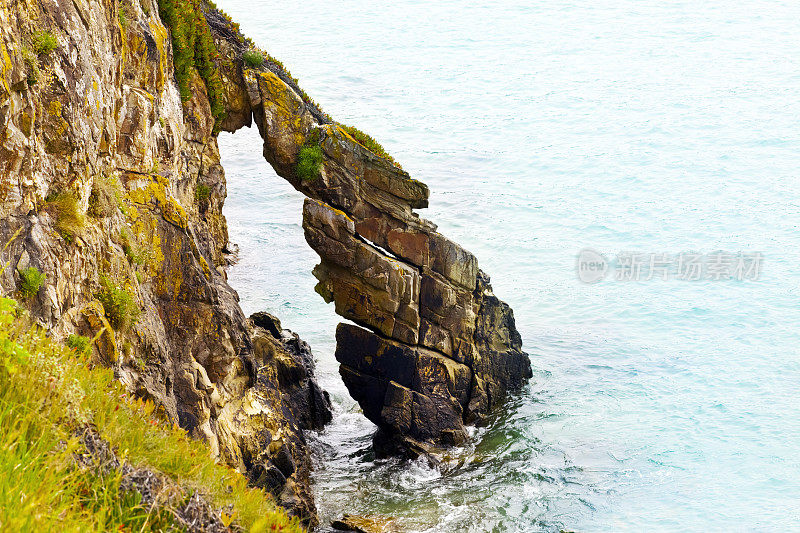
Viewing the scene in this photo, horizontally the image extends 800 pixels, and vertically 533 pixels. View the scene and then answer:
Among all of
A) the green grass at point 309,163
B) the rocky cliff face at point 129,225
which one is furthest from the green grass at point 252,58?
the green grass at point 309,163

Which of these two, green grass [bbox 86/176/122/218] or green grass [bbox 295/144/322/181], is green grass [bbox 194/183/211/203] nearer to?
green grass [bbox 295/144/322/181]

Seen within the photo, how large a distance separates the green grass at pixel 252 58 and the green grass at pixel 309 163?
3175 millimetres

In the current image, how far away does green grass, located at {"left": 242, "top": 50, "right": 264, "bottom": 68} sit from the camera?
22.3m

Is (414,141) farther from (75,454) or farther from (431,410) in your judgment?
(75,454)

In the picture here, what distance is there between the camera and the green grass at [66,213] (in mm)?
10734

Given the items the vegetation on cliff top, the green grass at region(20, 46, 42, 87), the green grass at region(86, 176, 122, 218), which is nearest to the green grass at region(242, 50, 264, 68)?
the vegetation on cliff top

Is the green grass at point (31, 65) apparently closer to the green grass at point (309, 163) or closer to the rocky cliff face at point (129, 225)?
the rocky cliff face at point (129, 225)

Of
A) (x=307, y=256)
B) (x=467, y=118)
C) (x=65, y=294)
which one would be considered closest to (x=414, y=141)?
(x=467, y=118)

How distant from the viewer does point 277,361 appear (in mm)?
23266

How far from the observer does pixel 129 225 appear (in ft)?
45.2

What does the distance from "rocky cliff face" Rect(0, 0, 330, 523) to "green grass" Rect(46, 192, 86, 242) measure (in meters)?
0.02

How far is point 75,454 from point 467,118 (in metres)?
58.3

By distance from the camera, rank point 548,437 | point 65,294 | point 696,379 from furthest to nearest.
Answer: point 696,379 → point 548,437 → point 65,294

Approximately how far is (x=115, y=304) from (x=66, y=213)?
1764mm
